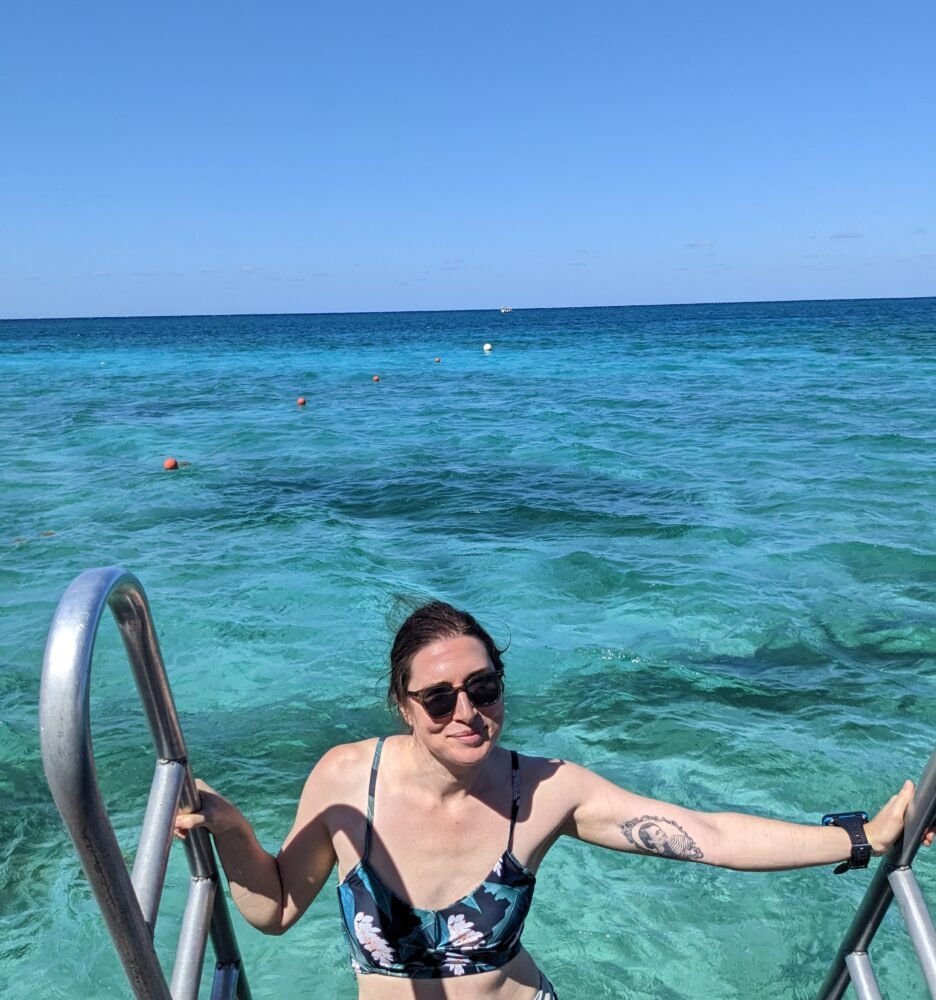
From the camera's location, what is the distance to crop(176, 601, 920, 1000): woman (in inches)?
82.2

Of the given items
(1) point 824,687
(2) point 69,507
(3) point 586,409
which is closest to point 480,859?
(1) point 824,687

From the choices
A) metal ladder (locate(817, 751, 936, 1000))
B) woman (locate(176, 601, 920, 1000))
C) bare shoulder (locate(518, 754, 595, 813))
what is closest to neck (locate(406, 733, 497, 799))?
woman (locate(176, 601, 920, 1000))

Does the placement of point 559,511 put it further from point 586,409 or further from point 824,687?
point 586,409

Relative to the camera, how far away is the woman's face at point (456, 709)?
6.76ft

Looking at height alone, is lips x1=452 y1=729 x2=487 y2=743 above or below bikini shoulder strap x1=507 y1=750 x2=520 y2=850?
above

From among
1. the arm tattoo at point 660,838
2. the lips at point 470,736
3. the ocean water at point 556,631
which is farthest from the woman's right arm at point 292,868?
the ocean water at point 556,631

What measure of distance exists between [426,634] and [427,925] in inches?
25.3

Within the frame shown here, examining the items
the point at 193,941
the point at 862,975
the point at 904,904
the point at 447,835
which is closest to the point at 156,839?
the point at 193,941

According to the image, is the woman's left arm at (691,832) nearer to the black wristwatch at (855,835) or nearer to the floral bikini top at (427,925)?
the black wristwatch at (855,835)

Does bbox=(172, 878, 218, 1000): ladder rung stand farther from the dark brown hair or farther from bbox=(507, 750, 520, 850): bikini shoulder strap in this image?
bbox=(507, 750, 520, 850): bikini shoulder strap

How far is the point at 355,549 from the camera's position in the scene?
10.2 metres

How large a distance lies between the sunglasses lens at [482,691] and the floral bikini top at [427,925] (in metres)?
0.36

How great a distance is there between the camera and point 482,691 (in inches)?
81.5

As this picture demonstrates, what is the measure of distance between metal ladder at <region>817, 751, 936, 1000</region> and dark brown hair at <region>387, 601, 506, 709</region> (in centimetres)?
88
